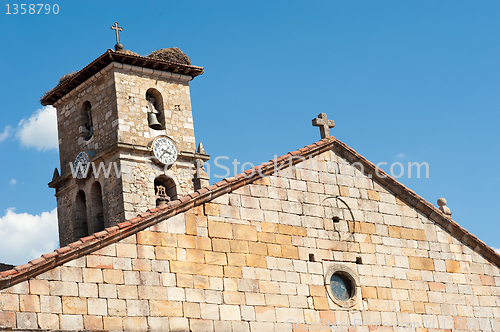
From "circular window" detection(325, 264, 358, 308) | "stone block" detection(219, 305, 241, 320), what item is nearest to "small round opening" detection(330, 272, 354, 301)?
"circular window" detection(325, 264, 358, 308)

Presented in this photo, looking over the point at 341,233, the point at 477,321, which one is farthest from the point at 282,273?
the point at 477,321

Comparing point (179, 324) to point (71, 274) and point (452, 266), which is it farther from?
point (452, 266)

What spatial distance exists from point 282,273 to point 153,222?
255cm

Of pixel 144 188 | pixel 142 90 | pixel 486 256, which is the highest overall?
pixel 142 90

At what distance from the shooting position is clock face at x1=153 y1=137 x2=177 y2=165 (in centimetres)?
2431

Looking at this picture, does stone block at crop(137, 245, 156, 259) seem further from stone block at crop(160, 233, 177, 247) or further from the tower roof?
the tower roof

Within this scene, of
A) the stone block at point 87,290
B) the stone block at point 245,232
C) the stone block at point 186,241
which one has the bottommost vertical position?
the stone block at point 87,290

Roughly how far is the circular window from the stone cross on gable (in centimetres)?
285

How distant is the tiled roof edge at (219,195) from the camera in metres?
12.6

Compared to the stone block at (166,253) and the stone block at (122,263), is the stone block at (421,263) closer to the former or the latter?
the stone block at (166,253)

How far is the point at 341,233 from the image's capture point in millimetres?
16266

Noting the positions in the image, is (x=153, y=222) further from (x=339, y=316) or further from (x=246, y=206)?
(x=339, y=316)

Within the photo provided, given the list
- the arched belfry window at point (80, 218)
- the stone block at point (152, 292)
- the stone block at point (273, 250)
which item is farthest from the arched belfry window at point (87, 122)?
the stone block at point (152, 292)

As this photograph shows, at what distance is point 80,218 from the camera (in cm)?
2472
